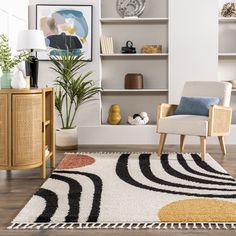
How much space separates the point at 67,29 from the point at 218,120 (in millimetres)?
2326

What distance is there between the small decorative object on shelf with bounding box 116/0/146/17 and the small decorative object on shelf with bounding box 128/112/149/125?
1311mm

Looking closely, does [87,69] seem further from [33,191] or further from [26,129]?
[33,191]

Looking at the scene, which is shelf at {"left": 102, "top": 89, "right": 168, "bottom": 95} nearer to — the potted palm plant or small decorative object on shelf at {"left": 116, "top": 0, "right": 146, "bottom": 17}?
the potted palm plant

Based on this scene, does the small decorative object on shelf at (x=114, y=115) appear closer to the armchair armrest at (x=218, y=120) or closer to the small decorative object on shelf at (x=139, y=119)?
the small decorative object on shelf at (x=139, y=119)

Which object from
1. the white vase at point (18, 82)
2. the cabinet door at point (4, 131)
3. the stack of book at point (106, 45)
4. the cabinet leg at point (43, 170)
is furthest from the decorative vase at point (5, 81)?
the stack of book at point (106, 45)

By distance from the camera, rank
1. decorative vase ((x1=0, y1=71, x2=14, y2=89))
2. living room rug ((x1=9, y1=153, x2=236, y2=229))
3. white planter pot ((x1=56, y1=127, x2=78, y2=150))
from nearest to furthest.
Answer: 1. living room rug ((x1=9, y1=153, x2=236, y2=229))
2. decorative vase ((x1=0, y1=71, x2=14, y2=89))
3. white planter pot ((x1=56, y1=127, x2=78, y2=150))

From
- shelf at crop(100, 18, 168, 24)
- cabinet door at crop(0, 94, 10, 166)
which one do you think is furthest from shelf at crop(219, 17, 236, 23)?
cabinet door at crop(0, 94, 10, 166)

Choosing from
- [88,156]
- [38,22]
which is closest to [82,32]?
[38,22]

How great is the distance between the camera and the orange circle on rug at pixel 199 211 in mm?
2402

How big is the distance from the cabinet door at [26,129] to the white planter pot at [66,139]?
152 cm

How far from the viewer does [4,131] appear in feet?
10.8

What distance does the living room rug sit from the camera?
93.2 inches

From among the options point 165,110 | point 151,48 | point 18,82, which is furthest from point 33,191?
point 151,48

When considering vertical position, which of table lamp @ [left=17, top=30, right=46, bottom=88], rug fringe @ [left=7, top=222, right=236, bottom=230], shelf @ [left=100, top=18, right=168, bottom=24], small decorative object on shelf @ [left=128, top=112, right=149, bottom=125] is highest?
shelf @ [left=100, top=18, right=168, bottom=24]
